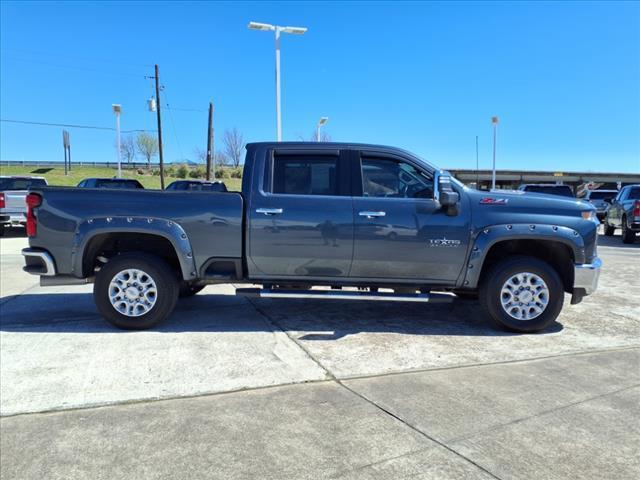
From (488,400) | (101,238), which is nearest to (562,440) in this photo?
(488,400)

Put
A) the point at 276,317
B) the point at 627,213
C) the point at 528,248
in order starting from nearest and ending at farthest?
the point at 528,248, the point at 276,317, the point at 627,213

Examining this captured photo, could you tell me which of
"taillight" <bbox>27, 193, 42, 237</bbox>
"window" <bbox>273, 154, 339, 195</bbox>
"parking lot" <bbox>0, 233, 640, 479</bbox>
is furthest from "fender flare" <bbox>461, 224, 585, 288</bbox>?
"taillight" <bbox>27, 193, 42, 237</bbox>

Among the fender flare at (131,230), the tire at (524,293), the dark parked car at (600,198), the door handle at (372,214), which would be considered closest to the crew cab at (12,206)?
the fender flare at (131,230)

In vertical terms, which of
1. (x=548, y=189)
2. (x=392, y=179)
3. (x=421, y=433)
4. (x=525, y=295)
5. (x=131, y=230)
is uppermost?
(x=548, y=189)

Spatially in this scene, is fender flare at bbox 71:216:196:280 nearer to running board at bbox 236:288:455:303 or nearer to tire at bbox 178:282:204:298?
running board at bbox 236:288:455:303

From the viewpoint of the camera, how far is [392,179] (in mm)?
5332

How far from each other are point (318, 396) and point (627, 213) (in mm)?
13900

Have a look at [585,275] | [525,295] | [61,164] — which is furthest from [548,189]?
[61,164]

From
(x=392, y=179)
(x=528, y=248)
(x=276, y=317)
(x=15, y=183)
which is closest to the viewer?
(x=392, y=179)

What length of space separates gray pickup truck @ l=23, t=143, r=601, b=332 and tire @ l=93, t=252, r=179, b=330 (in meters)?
0.01

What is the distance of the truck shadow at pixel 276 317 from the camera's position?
5355mm

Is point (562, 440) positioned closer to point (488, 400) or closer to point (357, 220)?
point (488, 400)

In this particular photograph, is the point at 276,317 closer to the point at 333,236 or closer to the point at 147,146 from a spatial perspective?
the point at 333,236

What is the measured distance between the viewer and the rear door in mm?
5141
